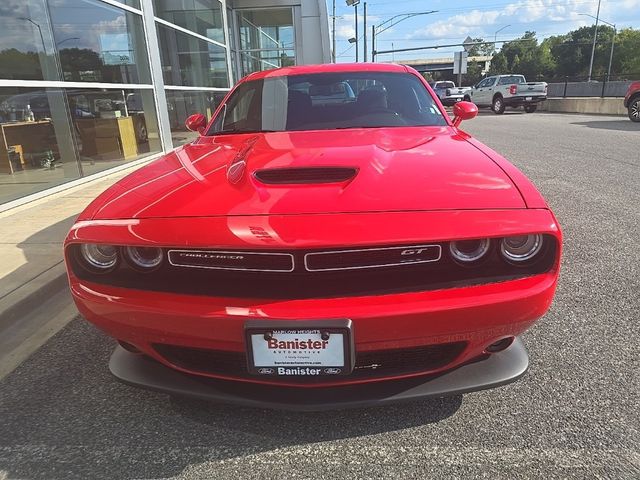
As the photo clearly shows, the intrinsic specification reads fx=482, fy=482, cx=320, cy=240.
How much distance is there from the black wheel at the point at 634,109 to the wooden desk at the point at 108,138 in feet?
47.4

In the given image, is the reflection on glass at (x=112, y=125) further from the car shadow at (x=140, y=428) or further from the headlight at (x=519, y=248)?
the headlight at (x=519, y=248)

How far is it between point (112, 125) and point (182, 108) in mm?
3065

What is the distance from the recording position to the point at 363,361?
173cm

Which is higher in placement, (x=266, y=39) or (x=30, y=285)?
(x=266, y=39)

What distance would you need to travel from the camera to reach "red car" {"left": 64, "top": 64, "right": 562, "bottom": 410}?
62.1 inches

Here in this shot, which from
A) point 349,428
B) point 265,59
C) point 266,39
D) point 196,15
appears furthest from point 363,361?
point 266,39

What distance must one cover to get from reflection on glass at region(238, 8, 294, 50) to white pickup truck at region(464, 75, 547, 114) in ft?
33.2

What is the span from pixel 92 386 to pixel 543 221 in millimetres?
2080

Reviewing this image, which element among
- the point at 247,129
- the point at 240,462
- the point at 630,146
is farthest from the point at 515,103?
the point at 240,462

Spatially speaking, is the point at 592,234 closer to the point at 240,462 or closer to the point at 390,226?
the point at 390,226

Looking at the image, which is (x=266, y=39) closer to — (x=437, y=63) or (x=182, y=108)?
(x=182, y=108)

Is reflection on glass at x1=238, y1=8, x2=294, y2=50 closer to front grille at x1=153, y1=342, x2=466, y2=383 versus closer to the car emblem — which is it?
front grille at x1=153, y1=342, x2=466, y2=383

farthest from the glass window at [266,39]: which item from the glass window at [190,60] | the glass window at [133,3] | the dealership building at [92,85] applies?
the glass window at [133,3]

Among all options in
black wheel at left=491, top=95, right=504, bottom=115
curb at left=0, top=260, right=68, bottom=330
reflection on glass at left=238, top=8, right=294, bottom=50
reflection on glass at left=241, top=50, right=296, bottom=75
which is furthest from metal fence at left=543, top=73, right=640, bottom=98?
curb at left=0, top=260, right=68, bottom=330
